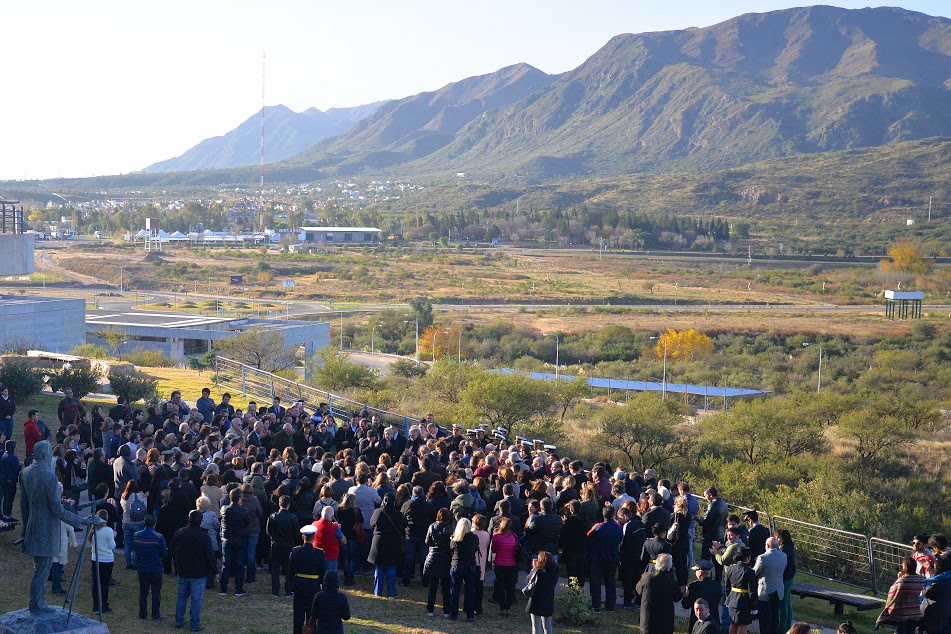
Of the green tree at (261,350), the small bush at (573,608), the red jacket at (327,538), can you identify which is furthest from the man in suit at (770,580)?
the green tree at (261,350)

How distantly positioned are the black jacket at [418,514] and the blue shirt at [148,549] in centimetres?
255

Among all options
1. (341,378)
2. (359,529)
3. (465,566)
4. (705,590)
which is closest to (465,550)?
(465,566)

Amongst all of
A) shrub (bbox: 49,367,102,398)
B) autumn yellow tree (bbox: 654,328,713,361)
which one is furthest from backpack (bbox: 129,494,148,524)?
autumn yellow tree (bbox: 654,328,713,361)

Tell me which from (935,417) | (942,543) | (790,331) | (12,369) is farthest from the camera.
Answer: (790,331)

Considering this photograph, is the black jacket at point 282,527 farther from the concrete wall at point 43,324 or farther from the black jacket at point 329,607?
the concrete wall at point 43,324

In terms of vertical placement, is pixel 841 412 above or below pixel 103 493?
below

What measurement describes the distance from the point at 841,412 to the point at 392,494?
2825 cm

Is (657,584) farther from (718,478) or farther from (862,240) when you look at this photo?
(862,240)

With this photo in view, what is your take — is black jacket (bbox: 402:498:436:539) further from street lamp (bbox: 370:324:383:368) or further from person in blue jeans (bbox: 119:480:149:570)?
street lamp (bbox: 370:324:383:368)

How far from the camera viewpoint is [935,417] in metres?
35.1

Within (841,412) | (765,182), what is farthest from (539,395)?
(765,182)

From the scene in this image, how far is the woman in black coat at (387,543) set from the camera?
10453 mm

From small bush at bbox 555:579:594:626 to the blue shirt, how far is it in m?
4.03

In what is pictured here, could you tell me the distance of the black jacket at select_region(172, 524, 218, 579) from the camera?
9312 millimetres
